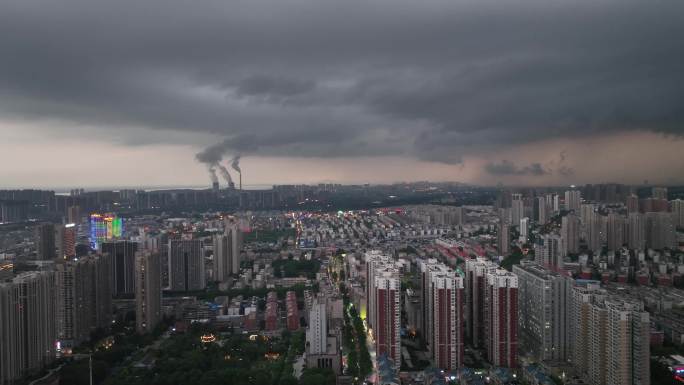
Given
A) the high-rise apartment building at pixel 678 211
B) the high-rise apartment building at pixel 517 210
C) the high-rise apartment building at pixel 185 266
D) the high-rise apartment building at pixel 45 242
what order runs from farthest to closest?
the high-rise apartment building at pixel 517 210
the high-rise apartment building at pixel 45 242
the high-rise apartment building at pixel 185 266
the high-rise apartment building at pixel 678 211

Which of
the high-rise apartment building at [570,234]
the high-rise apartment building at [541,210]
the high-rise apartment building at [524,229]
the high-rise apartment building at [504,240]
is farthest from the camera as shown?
the high-rise apartment building at [524,229]

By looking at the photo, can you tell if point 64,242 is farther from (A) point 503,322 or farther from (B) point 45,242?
(A) point 503,322

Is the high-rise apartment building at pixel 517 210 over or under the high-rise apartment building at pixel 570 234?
over

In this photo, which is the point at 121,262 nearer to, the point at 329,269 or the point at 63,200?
the point at 329,269

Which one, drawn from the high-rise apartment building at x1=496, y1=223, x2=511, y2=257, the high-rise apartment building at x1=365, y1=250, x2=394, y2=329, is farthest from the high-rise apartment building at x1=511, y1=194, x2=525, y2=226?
the high-rise apartment building at x1=365, y1=250, x2=394, y2=329

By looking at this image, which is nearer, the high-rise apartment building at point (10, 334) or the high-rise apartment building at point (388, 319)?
the high-rise apartment building at point (10, 334)

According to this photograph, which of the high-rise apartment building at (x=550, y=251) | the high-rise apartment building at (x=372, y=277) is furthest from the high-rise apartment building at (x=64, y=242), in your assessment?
the high-rise apartment building at (x=550, y=251)

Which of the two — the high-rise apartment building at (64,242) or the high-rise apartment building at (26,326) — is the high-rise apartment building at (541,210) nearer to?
the high-rise apartment building at (26,326)
